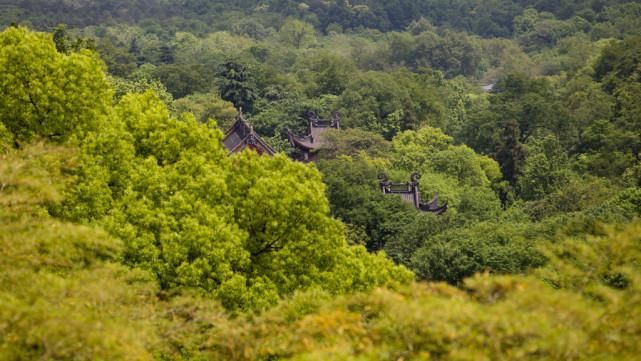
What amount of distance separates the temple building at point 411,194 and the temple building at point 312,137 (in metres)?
6.20

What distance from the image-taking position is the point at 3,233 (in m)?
9.52

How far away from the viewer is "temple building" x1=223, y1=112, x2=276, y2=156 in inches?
1239

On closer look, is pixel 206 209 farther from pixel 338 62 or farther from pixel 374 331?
pixel 338 62

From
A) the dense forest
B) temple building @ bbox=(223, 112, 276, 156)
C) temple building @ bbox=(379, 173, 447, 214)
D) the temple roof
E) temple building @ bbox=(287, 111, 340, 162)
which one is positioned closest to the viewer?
the dense forest

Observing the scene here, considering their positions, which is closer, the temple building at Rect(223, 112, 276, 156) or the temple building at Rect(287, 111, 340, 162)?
the temple building at Rect(223, 112, 276, 156)

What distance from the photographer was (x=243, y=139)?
1273 inches

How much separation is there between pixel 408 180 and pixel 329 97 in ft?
43.6

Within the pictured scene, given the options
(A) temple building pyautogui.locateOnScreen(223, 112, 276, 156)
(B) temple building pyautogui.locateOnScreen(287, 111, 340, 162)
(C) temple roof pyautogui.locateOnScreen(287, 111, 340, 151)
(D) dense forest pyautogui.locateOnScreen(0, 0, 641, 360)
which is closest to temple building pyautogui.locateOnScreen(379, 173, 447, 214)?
(D) dense forest pyautogui.locateOnScreen(0, 0, 641, 360)

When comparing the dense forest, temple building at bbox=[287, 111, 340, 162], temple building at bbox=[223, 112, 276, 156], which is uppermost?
the dense forest

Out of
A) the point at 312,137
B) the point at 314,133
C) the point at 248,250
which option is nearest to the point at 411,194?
the point at 312,137

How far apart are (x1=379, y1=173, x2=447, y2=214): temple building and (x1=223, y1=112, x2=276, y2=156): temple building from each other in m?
4.37

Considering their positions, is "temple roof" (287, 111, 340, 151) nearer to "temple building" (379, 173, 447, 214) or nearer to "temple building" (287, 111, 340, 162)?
"temple building" (287, 111, 340, 162)

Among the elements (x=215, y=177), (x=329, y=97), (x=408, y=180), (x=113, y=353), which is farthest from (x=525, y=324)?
(x=329, y=97)

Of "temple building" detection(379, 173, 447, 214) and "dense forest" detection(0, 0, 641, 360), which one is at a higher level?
"dense forest" detection(0, 0, 641, 360)
